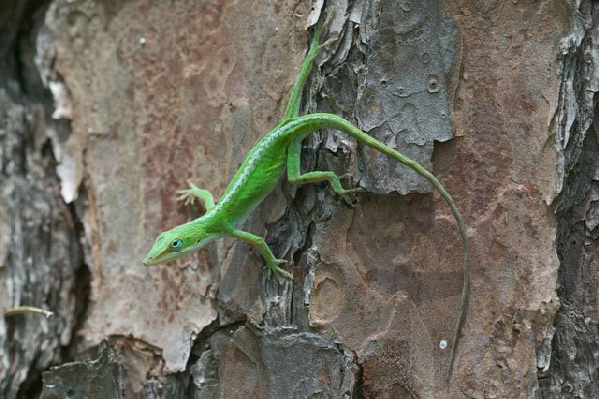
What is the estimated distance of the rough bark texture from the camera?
Answer: 259 cm

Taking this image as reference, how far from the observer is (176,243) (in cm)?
315

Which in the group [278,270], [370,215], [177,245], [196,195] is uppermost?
[196,195]

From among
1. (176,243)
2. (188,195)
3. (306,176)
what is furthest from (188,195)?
(306,176)

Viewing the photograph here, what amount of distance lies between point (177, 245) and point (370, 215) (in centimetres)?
96

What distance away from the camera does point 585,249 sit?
2607 millimetres

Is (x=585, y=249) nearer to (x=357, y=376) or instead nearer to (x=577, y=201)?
(x=577, y=201)

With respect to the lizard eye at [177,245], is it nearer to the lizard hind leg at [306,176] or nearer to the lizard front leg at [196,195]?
the lizard front leg at [196,195]

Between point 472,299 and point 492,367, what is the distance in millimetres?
265

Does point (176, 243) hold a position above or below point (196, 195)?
below

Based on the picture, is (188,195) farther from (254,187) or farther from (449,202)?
(449,202)

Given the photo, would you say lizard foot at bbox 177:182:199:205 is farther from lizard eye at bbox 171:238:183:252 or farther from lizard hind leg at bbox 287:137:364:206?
lizard hind leg at bbox 287:137:364:206

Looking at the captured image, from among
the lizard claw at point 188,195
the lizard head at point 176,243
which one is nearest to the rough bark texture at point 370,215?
the lizard claw at point 188,195

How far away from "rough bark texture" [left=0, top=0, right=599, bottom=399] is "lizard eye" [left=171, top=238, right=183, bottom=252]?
180mm

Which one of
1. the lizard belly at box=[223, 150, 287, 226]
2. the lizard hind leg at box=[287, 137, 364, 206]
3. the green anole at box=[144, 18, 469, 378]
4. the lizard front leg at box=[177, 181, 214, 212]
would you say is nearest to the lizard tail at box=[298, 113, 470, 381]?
the green anole at box=[144, 18, 469, 378]
